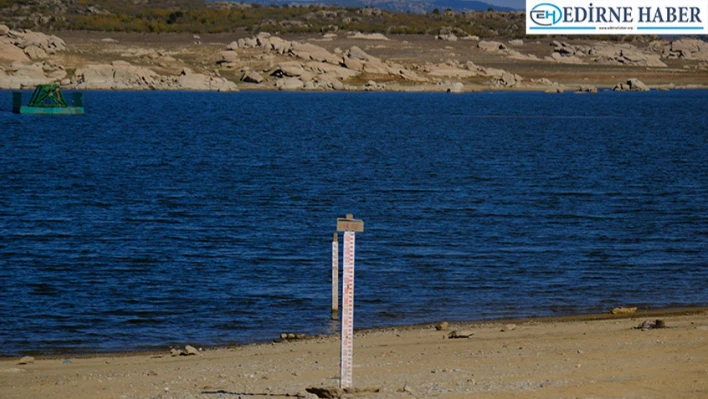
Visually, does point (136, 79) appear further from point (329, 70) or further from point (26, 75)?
point (329, 70)

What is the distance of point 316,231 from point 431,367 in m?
12.4

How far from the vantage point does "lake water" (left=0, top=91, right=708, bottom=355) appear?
1599cm

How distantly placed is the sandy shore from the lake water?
4.95ft

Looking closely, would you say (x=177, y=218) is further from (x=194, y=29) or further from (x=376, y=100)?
(x=194, y=29)

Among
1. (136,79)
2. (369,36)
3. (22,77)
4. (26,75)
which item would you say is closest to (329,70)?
(136,79)

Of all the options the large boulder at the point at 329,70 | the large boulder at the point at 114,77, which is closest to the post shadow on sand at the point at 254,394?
the large boulder at the point at 114,77

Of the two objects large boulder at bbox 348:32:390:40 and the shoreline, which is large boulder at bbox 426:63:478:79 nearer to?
large boulder at bbox 348:32:390:40

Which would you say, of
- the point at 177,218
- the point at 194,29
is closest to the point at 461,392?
→ the point at 177,218

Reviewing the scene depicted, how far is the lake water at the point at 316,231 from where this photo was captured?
16.0 metres

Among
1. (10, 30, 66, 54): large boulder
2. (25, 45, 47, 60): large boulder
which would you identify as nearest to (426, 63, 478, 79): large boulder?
(10, 30, 66, 54): large boulder

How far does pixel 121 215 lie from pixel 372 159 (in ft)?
60.1

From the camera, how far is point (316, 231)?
23.5 m

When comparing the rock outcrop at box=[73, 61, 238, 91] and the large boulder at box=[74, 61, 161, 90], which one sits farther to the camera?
the rock outcrop at box=[73, 61, 238, 91]

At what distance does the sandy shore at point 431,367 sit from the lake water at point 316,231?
4.95 ft
